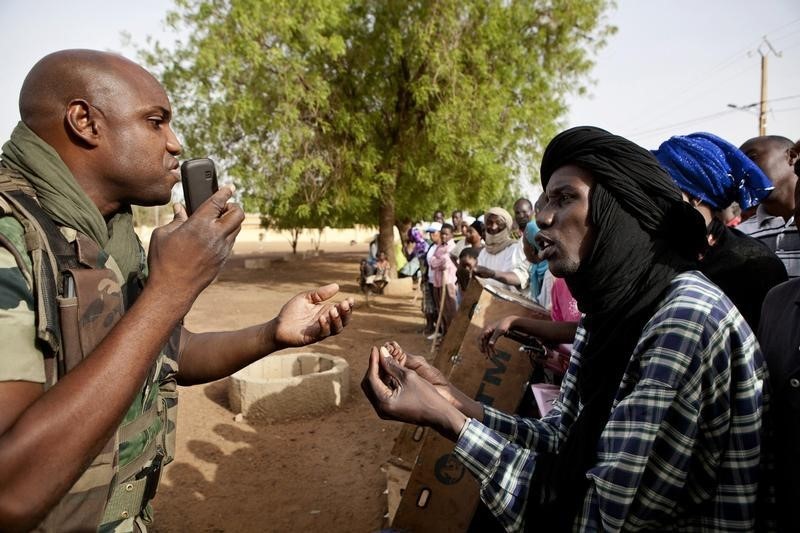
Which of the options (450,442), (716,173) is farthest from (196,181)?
(716,173)

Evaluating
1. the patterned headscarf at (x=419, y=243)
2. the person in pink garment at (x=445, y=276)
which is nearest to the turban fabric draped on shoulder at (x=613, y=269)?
the person in pink garment at (x=445, y=276)

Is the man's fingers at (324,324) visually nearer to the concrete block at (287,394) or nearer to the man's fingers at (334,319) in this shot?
the man's fingers at (334,319)

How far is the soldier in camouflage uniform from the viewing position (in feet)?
3.20

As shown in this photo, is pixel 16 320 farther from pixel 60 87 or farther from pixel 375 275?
pixel 375 275

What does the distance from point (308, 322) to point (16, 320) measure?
0.96 meters

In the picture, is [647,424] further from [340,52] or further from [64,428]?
[340,52]

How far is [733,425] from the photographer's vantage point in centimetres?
135

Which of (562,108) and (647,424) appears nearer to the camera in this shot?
(647,424)

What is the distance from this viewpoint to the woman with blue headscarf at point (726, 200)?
2.10 m

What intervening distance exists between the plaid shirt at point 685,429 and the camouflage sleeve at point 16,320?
4.53 feet

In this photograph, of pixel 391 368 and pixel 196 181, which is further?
pixel 391 368

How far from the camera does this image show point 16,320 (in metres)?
1.01

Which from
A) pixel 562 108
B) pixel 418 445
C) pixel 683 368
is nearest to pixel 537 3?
pixel 562 108

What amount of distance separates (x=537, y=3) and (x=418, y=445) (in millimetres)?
14085
